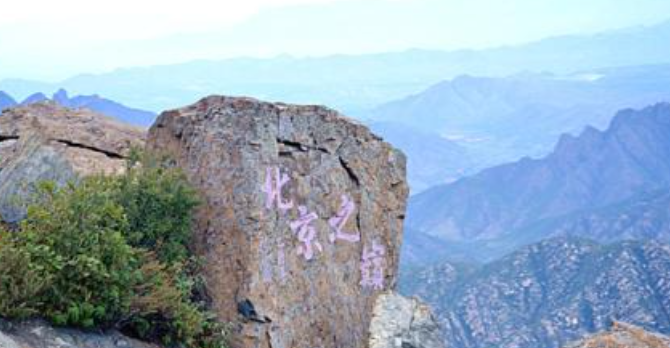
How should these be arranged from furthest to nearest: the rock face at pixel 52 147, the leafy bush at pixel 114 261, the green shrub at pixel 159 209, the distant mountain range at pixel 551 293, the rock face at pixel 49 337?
1. the distant mountain range at pixel 551 293
2. the rock face at pixel 52 147
3. the green shrub at pixel 159 209
4. the leafy bush at pixel 114 261
5. the rock face at pixel 49 337

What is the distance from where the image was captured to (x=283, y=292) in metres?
10.6

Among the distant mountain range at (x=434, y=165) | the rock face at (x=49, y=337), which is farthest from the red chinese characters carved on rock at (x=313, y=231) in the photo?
the distant mountain range at (x=434, y=165)

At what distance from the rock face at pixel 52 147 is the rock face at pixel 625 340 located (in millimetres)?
5941

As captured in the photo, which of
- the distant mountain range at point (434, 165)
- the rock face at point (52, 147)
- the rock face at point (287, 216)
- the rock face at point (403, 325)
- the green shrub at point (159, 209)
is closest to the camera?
the green shrub at point (159, 209)

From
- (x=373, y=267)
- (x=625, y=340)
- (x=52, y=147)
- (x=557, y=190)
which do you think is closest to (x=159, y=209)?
(x=52, y=147)

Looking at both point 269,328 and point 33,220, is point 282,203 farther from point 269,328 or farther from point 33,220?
point 33,220

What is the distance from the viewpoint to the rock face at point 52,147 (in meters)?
11.5

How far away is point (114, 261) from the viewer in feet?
28.6

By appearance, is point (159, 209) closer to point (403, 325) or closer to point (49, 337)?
point (49, 337)

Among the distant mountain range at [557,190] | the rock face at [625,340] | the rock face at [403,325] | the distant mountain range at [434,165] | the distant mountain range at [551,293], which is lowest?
the distant mountain range at [434,165]

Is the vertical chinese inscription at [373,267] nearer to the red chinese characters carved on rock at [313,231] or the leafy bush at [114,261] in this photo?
the red chinese characters carved on rock at [313,231]

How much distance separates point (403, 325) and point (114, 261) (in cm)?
348

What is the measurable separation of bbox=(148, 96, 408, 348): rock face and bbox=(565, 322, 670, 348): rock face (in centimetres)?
262

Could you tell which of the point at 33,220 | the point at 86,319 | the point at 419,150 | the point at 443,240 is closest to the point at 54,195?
the point at 33,220
